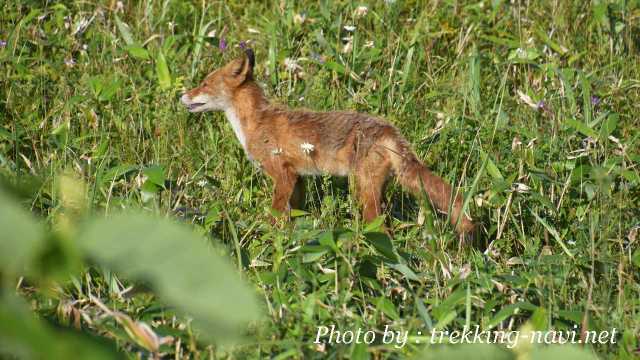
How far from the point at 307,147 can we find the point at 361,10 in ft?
6.65

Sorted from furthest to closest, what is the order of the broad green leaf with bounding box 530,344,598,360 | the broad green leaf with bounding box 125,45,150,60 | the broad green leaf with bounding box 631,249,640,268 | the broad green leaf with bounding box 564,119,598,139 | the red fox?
1. the broad green leaf with bounding box 125,45,150,60
2. the broad green leaf with bounding box 564,119,598,139
3. the red fox
4. the broad green leaf with bounding box 631,249,640,268
5. the broad green leaf with bounding box 530,344,598,360

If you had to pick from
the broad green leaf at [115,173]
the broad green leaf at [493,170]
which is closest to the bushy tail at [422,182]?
the broad green leaf at [493,170]

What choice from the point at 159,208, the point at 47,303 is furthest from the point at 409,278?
the point at 47,303

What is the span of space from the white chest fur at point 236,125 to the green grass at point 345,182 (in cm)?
11

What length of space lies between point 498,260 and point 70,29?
425cm

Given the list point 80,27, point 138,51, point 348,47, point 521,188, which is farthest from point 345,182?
point 80,27

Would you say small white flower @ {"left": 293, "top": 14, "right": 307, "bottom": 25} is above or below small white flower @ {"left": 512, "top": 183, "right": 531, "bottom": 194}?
above

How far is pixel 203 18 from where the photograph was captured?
7.57m

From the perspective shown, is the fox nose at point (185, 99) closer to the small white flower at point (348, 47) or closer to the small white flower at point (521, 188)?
the small white flower at point (348, 47)

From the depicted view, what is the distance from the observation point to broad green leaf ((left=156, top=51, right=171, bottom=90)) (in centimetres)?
669

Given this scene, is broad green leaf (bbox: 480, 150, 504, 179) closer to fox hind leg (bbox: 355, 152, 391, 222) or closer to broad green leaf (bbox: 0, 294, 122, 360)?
fox hind leg (bbox: 355, 152, 391, 222)

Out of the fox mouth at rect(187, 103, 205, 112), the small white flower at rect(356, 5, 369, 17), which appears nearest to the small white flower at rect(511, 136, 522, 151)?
the small white flower at rect(356, 5, 369, 17)

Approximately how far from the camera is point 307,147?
18.4 ft

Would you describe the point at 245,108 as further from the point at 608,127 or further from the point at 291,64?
the point at 608,127
